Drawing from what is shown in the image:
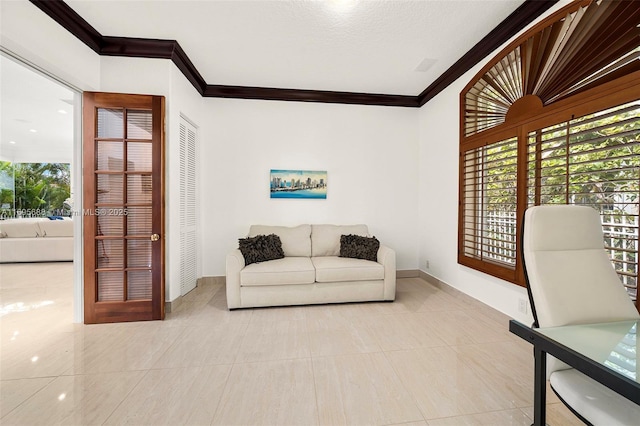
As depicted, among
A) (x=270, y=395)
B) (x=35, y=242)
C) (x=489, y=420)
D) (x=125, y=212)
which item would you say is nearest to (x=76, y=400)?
(x=270, y=395)

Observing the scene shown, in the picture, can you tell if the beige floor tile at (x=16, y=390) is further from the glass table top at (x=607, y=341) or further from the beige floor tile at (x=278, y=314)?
the glass table top at (x=607, y=341)

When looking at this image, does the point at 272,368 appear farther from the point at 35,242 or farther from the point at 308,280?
the point at 35,242

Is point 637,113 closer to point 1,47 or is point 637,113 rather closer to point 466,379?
point 466,379

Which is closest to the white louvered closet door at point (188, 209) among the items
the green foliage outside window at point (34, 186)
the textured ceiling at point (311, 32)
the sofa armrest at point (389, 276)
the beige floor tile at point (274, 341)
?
the textured ceiling at point (311, 32)

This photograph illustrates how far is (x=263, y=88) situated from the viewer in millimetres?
4105

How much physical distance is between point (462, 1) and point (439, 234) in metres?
2.73

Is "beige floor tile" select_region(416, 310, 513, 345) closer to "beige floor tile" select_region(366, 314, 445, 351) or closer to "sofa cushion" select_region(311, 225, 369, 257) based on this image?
"beige floor tile" select_region(366, 314, 445, 351)

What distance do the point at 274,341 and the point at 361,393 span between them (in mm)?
977

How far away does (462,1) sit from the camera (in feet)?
7.69

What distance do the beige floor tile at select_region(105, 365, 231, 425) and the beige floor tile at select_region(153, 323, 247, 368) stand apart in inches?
3.7

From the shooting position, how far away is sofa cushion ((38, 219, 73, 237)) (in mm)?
5703

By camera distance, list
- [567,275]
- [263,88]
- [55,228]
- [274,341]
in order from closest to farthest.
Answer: [567,275] < [274,341] < [263,88] < [55,228]

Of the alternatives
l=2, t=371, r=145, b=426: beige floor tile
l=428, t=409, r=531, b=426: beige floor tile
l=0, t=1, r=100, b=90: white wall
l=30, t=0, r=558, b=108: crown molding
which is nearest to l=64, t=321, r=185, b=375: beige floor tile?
l=2, t=371, r=145, b=426: beige floor tile

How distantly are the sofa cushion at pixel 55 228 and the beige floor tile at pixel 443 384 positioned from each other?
6.99m
